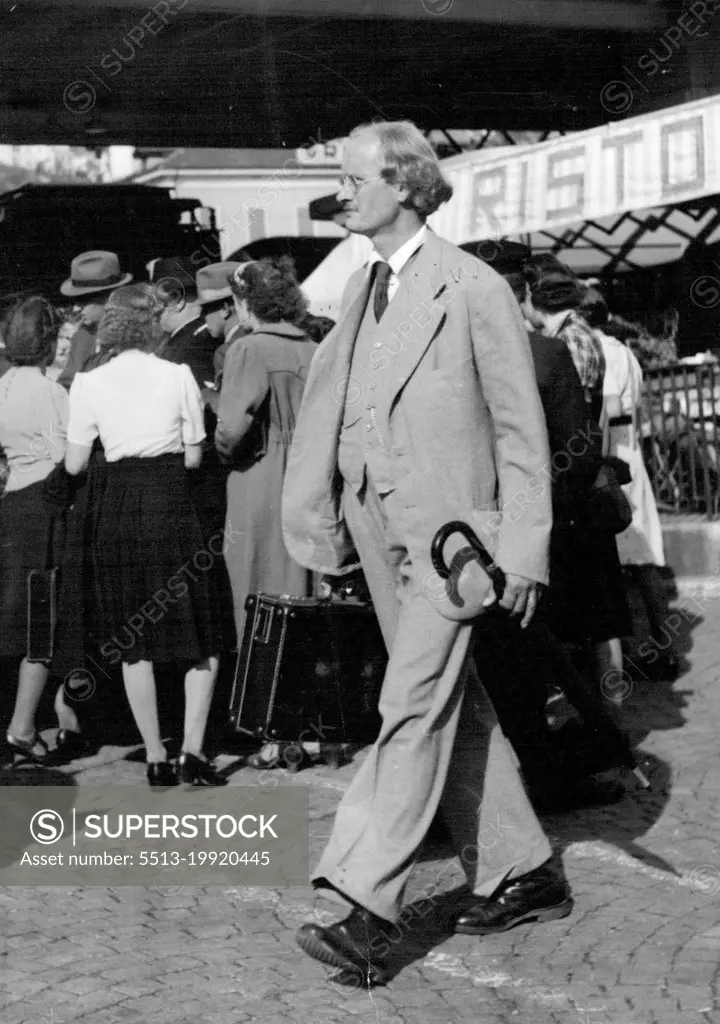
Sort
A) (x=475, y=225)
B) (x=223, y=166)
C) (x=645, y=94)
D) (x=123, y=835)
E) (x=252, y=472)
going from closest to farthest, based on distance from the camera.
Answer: (x=123, y=835), (x=252, y=472), (x=475, y=225), (x=645, y=94), (x=223, y=166)

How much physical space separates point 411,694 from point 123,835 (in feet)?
5.56

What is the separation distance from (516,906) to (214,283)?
3795mm

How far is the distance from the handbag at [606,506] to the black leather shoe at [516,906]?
179cm

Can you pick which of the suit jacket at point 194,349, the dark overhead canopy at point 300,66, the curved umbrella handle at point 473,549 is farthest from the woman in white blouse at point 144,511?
the dark overhead canopy at point 300,66

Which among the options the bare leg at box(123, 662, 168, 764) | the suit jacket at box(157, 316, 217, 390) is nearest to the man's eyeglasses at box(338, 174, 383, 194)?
the bare leg at box(123, 662, 168, 764)

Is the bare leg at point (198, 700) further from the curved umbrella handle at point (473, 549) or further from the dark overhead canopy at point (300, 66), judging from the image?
the dark overhead canopy at point (300, 66)

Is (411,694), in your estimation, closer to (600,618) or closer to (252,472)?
(600,618)

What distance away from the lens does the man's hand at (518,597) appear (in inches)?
143

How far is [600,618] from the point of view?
5.60m

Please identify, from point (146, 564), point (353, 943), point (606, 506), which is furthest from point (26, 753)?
point (353, 943)

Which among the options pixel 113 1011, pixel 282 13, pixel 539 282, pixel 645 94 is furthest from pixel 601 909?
pixel 645 94

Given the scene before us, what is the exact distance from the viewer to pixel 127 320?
568 cm

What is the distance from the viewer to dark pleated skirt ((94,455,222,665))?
5.72 metres

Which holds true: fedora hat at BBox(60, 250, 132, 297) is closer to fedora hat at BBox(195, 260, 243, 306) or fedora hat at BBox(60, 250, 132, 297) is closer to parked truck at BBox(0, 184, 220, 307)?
fedora hat at BBox(195, 260, 243, 306)
